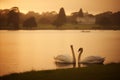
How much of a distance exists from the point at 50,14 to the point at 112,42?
26.5 inches

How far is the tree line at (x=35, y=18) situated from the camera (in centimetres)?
197

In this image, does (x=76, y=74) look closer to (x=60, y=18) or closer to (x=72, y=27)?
(x=72, y=27)

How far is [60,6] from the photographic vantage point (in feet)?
6.73

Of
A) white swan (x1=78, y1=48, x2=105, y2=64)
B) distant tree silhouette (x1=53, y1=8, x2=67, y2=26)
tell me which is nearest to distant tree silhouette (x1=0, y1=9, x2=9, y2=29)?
distant tree silhouette (x1=53, y1=8, x2=67, y2=26)

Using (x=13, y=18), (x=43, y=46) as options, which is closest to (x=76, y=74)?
(x=43, y=46)

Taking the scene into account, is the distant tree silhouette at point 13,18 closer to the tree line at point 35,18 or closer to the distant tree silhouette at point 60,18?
the tree line at point 35,18

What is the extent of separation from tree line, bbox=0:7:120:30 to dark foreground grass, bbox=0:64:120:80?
41 centimetres

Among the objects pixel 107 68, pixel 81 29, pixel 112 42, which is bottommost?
pixel 107 68

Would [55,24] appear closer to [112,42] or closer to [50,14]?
[50,14]

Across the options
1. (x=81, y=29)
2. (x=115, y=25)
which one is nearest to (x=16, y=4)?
(x=81, y=29)

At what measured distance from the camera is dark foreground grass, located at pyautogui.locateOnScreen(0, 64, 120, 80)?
1974mm

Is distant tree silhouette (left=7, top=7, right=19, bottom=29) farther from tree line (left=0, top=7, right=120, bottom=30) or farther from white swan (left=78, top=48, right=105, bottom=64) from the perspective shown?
white swan (left=78, top=48, right=105, bottom=64)

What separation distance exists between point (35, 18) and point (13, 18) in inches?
7.8

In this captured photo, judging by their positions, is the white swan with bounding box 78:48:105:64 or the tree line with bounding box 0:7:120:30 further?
the white swan with bounding box 78:48:105:64
